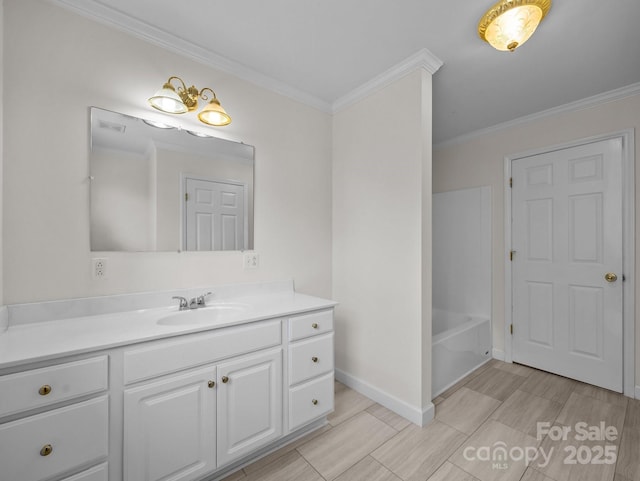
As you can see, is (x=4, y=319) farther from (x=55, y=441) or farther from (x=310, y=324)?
(x=310, y=324)

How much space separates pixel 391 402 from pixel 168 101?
245 cm

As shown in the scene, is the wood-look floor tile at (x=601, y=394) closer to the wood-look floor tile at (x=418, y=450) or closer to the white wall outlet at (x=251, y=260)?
the wood-look floor tile at (x=418, y=450)

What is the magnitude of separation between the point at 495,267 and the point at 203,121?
9.99ft

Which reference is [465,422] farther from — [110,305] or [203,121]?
[203,121]

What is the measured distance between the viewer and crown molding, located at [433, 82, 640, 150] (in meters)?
2.22

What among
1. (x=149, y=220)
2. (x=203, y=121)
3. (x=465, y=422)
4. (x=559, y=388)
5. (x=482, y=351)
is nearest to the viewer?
(x=149, y=220)

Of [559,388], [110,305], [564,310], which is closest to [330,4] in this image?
[110,305]

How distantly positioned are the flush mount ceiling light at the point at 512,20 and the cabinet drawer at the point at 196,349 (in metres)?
1.94

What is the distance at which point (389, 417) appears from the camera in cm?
197

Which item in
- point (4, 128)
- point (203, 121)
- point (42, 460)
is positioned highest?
point (203, 121)

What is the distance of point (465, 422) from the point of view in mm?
1909

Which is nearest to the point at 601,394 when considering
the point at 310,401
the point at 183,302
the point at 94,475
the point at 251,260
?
the point at 310,401

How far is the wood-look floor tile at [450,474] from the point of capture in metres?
1.45

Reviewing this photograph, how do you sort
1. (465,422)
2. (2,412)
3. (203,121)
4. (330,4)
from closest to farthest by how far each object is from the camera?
(2,412)
(330,4)
(203,121)
(465,422)
